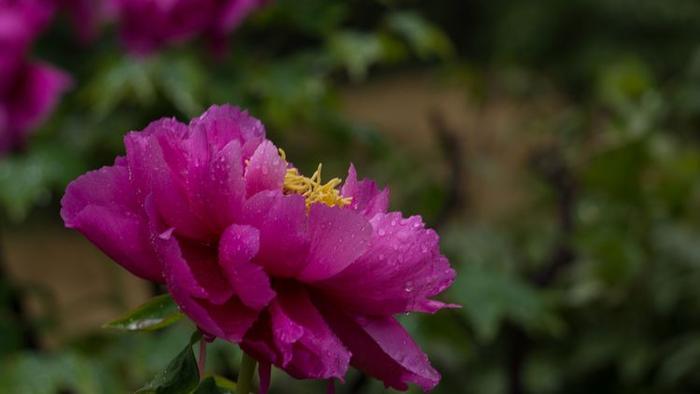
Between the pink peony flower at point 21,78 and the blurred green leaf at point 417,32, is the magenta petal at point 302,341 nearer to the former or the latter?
the pink peony flower at point 21,78

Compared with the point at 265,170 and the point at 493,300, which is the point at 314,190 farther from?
the point at 493,300

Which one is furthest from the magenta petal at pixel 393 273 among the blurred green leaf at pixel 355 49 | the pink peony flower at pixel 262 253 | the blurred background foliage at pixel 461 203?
the blurred green leaf at pixel 355 49

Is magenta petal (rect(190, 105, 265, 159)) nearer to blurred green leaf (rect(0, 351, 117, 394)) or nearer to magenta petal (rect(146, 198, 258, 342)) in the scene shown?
magenta petal (rect(146, 198, 258, 342))

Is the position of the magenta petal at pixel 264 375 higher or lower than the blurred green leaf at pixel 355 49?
higher

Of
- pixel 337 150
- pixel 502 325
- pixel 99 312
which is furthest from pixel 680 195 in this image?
pixel 99 312

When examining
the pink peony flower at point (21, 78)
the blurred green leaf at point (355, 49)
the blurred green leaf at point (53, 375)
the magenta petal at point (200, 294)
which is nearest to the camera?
the magenta petal at point (200, 294)

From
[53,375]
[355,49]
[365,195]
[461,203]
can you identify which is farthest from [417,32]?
[365,195]

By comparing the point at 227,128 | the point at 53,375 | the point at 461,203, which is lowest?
the point at 461,203
